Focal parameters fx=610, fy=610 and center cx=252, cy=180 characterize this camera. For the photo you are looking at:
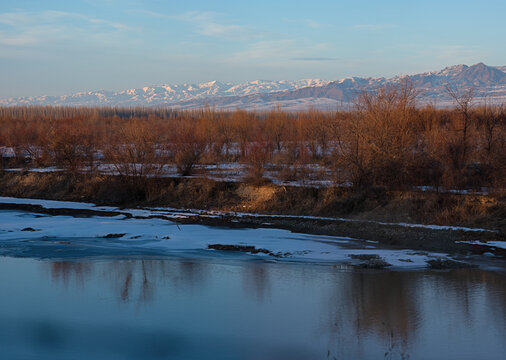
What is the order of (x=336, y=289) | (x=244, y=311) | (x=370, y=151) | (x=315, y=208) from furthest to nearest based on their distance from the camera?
(x=370, y=151) < (x=315, y=208) < (x=336, y=289) < (x=244, y=311)

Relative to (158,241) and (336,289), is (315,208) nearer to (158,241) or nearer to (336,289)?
(158,241)

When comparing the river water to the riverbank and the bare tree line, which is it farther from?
the bare tree line

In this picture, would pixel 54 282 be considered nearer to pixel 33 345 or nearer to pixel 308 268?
pixel 33 345

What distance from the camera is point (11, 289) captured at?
11031 millimetres

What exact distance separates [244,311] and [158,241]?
254 inches

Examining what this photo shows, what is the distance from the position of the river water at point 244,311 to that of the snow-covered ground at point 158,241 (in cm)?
105

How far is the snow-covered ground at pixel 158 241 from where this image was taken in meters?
14.0

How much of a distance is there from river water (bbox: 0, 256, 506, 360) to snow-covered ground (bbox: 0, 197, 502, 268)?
3.44 feet

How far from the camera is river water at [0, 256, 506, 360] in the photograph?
8.02 meters

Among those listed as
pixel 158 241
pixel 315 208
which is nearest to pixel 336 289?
pixel 158 241

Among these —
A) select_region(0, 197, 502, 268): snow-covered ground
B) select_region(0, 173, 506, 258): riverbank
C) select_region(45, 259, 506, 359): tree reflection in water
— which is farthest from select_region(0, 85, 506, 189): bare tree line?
select_region(45, 259, 506, 359): tree reflection in water

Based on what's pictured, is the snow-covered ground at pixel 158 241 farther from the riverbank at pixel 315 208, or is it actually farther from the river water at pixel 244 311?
the river water at pixel 244 311

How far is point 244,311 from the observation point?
9797 mm

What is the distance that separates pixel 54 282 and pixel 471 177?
13.7 meters
